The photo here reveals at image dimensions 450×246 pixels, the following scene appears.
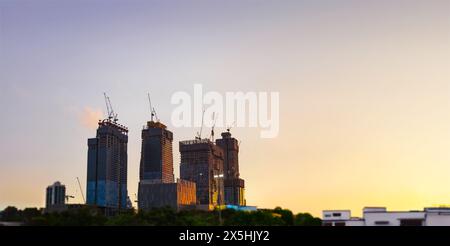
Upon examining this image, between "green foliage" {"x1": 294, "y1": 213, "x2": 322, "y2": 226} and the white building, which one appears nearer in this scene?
the white building

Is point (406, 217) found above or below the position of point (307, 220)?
above

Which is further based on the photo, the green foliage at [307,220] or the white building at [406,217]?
the green foliage at [307,220]

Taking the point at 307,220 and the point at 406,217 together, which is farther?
the point at 307,220
